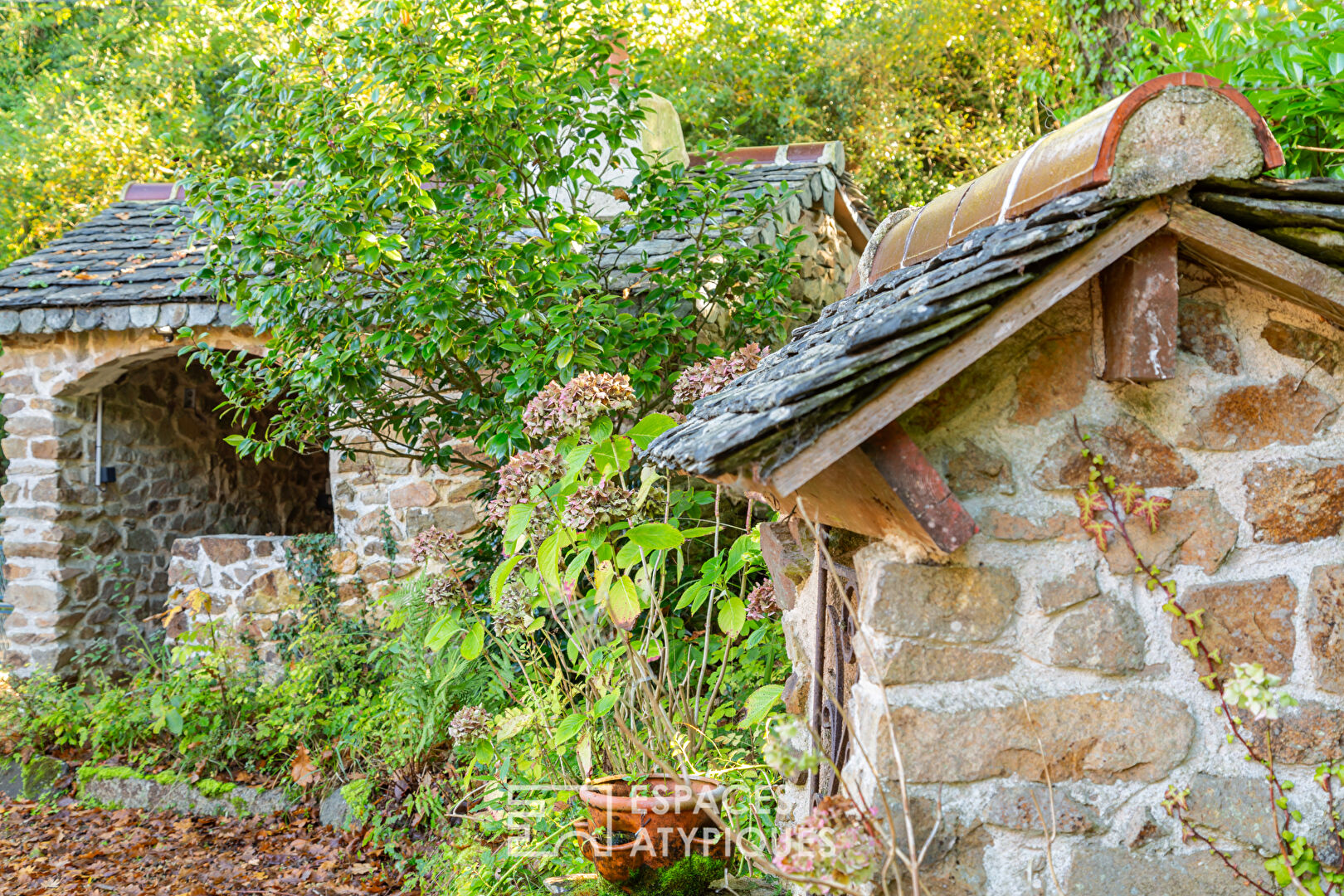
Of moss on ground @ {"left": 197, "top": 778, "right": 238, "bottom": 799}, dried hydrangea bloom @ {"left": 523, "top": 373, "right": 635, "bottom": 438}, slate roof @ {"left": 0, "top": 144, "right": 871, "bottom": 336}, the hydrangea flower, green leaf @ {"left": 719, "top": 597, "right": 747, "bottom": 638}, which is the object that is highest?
slate roof @ {"left": 0, "top": 144, "right": 871, "bottom": 336}

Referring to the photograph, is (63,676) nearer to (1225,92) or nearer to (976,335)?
(976,335)

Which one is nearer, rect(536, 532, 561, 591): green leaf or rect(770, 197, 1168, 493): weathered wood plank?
rect(770, 197, 1168, 493): weathered wood plank

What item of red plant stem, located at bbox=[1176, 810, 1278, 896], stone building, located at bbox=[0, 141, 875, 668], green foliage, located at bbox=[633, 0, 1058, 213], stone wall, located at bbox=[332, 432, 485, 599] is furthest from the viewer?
green foliage, located at bbox=[633, 0, 1058, 213]

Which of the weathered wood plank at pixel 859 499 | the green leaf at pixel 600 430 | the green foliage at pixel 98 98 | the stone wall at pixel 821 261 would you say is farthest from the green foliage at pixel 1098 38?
the green foliage at pixel 98 98

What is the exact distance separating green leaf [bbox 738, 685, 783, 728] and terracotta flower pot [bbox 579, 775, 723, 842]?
0.22 meters

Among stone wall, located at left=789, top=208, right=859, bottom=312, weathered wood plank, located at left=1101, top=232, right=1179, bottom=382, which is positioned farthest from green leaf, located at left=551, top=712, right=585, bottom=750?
stone wall, located at left=789, top=208, right=859, bottom=312

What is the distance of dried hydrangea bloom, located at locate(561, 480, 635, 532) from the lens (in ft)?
8.89

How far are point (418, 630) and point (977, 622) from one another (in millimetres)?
3218

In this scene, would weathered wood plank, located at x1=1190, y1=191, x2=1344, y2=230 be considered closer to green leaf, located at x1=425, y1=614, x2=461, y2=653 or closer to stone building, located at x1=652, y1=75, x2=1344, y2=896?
stone building, located at x1=652, y1=75, x2=1344, y2=896

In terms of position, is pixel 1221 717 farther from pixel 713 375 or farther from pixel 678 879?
pixel 713 375

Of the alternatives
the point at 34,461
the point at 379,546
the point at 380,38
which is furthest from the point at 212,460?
the point at 380,38

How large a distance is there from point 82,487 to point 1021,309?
6784 millimetres

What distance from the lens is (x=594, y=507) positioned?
2.73m

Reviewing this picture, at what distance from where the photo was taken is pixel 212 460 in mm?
7812
